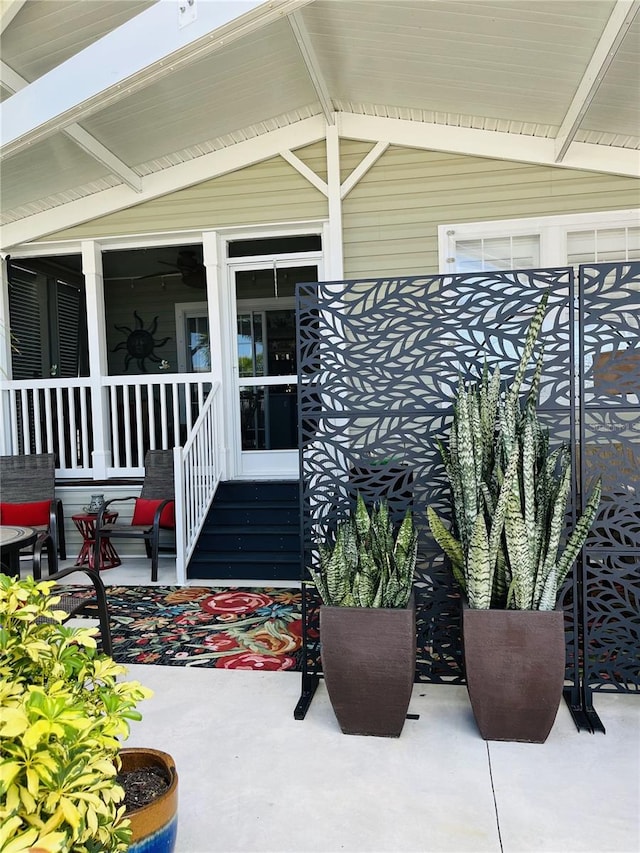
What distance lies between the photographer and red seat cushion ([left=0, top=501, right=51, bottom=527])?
17.1 feet

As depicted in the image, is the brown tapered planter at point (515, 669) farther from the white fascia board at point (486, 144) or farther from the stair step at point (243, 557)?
the white fascia board at point (486, 144)

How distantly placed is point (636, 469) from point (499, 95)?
2894mm

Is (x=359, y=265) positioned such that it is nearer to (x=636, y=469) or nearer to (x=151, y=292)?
(x=636, y=469)

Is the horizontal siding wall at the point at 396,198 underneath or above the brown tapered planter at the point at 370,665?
above

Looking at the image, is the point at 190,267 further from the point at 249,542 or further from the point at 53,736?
the point at 53,736

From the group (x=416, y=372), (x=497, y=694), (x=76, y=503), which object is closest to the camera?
(x=497, y=694)

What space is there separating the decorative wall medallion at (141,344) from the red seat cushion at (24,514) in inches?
124

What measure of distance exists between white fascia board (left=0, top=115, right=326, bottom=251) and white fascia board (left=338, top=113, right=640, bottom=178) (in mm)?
389

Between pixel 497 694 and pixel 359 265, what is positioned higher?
pixel 359 265

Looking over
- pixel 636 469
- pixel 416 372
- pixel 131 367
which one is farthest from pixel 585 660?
pixel 131 367

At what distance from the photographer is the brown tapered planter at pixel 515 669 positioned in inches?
86.0

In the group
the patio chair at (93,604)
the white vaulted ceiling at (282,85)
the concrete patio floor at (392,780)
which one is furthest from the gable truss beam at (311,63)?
the concrete patio floor at (392,780)

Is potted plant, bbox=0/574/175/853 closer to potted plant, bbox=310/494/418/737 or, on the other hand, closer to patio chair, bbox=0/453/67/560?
potted plant, bbox=310/494/418/737

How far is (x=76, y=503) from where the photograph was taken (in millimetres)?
5664
